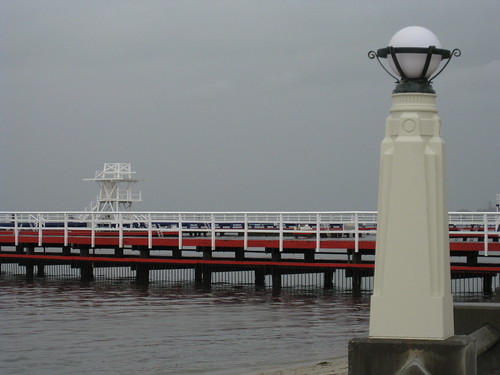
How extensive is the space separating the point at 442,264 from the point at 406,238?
0.97ft

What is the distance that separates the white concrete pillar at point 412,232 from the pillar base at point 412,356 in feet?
0.39

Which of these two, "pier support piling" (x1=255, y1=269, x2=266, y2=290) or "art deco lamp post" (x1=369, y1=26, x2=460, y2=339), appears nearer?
"art deco lamp post" (x1=369, y1=26, x2=460, y2=339)

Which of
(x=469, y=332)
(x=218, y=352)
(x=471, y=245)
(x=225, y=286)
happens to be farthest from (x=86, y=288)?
(x=469, y=332)

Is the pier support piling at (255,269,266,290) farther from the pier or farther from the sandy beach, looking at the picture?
the sandy beach

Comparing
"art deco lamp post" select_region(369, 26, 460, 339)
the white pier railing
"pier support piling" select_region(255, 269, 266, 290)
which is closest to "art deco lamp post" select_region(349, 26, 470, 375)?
"art deco lamp post" select_region(369, 26, 460, 339)

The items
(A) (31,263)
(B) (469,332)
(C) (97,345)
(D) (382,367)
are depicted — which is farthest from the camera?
(A) (31,263)

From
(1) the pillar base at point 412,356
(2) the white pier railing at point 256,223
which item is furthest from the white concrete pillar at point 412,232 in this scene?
(2) the white pier railing at point 256,223

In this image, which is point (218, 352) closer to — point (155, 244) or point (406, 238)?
point (406, 238)

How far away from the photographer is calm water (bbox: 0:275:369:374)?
17328 millimetres

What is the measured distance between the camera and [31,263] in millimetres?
39312

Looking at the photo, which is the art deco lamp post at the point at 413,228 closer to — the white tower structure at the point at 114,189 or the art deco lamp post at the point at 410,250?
the art deco lamp post at the point at 410,250

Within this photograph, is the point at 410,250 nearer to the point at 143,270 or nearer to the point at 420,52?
the point at 420,52

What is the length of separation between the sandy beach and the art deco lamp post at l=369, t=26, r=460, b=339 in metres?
6.79

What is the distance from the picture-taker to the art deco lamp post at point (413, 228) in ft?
20.7
